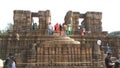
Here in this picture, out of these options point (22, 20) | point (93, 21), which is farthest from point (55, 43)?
point (93, 21)

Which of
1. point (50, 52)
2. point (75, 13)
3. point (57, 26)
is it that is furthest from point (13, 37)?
point (50, 52)

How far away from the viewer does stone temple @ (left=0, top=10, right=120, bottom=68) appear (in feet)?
65.6

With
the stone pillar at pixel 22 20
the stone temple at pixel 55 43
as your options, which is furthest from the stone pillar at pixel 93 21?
the stone pillar at pixel 22 20

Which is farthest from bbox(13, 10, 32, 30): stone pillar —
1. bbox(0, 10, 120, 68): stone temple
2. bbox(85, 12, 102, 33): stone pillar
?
bbox(85, 12, 102, 33): stone pillar

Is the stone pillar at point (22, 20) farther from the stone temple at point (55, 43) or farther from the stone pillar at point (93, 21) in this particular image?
the stone pillar at point (93, 21)

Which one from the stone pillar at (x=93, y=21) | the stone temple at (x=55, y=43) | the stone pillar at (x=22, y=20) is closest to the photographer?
the stone temple at (x=55, y=43)

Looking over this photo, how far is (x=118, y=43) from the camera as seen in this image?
3234 centimetres

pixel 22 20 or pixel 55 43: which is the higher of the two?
pixel 22 20

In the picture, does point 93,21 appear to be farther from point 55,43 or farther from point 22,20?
point 55,43

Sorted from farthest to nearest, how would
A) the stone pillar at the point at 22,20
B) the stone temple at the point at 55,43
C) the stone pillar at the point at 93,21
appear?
the stone pillar at the point at 93,21
the stone pillar at the point at 22,20
the stone temple at the point at 55,43

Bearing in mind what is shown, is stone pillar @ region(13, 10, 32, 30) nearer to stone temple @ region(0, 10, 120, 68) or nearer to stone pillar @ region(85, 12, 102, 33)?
stone temple @ region(0, 10, 120, 68)

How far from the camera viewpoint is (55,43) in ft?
66.6

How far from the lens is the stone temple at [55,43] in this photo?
65.6 ft

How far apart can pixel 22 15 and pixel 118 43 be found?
35.9 ft
